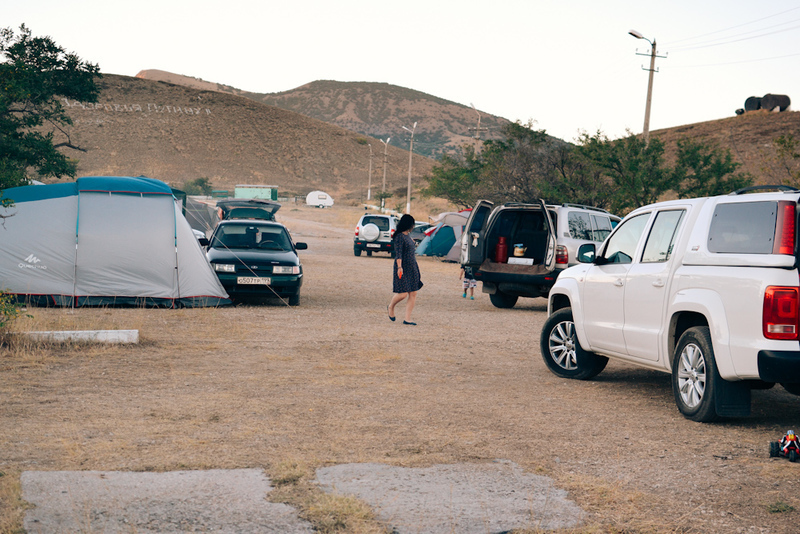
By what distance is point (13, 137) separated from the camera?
27.2 m

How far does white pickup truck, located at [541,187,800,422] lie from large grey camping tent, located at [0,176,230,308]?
7744 millimetres

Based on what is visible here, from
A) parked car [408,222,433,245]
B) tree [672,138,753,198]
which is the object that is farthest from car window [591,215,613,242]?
parked car [408,222,433,245]

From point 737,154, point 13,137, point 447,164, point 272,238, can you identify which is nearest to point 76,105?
point 447,164

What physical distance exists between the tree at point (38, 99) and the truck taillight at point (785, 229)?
845 inches

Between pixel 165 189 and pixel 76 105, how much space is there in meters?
109

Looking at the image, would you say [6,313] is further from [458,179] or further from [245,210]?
[458,179]

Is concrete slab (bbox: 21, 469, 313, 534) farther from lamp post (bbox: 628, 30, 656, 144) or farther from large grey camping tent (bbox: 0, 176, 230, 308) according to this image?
lamp post (bbox: 628, 30, 656, 144)

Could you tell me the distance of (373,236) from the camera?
3094cm

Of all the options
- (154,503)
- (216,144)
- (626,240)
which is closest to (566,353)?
(626,240)

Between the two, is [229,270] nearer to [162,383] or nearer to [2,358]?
[2,358]

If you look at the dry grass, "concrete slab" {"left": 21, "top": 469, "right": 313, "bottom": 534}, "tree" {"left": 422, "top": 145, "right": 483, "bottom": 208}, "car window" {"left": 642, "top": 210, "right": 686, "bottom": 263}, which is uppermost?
"tree" {"left": 422, "top": 145, "right": 483, "bottom": 208}

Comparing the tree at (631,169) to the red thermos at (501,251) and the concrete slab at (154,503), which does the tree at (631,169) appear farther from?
the concrete slab at (154,503)

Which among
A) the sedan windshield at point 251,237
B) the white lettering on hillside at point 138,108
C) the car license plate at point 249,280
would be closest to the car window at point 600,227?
the sedan windshield at point 251,237

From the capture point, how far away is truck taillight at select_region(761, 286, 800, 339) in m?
5.89
